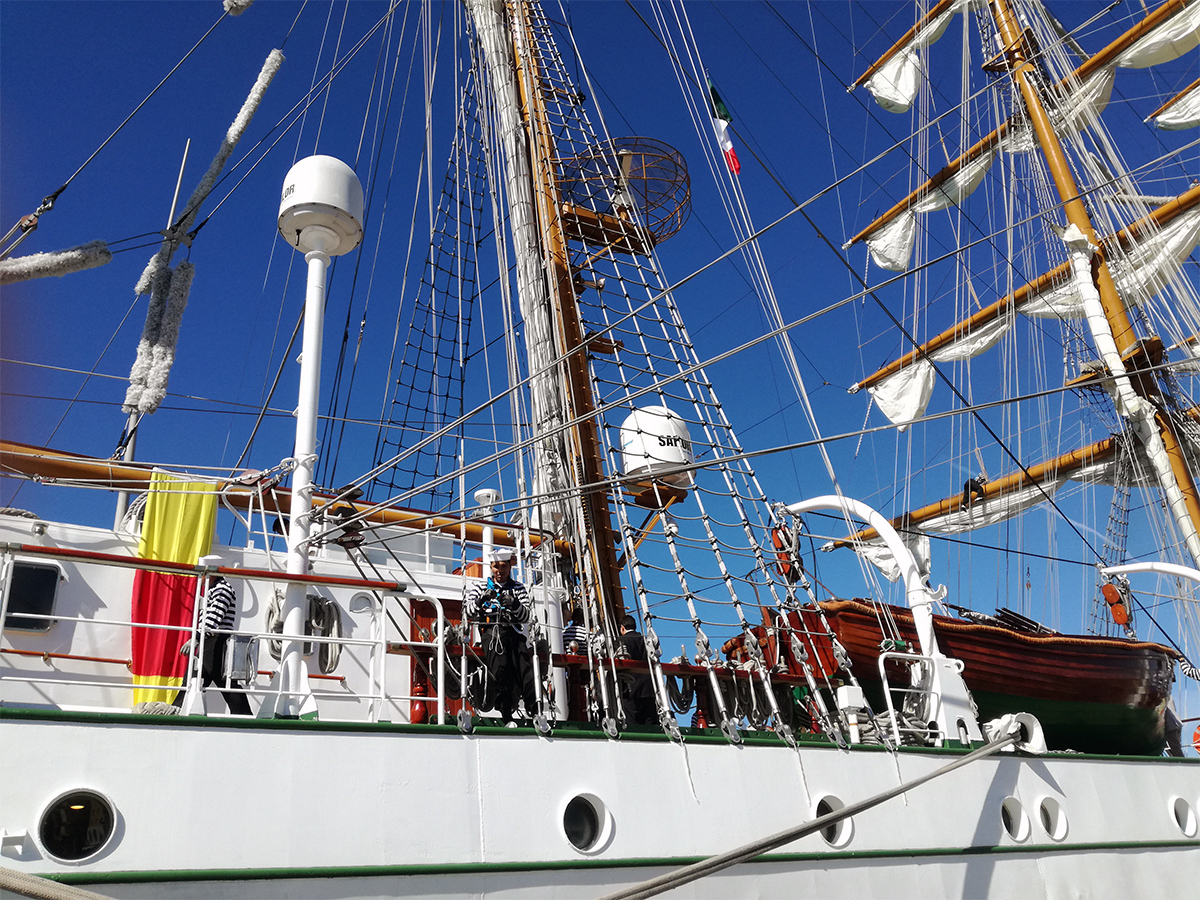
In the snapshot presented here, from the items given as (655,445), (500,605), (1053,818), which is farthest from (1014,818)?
(500,605)

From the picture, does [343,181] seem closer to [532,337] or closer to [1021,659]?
[532,337]

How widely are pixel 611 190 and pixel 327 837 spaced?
405 inches

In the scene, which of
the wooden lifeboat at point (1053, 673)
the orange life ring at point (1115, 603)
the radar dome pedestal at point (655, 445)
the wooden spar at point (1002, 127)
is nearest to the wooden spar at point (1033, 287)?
the wooden spar at point (1002, 127)

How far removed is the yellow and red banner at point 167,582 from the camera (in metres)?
6.82

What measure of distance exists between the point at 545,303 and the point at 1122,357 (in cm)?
1308

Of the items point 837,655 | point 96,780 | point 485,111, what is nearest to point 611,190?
point 485,111

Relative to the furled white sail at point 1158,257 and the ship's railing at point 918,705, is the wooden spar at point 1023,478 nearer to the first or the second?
the furled white sail at point 1158,257

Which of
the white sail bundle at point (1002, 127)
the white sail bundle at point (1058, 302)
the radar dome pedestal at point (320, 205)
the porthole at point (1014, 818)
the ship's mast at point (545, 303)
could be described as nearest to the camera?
the radar dome pedestal at point (320, 205)

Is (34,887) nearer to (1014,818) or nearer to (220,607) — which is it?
(220,607)

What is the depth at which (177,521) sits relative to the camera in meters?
8.09

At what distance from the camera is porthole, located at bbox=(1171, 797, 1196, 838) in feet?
32.8

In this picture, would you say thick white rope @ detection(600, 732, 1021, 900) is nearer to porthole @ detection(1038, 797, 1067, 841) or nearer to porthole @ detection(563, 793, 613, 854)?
porthole @ detection(563, 793, 613, 854)

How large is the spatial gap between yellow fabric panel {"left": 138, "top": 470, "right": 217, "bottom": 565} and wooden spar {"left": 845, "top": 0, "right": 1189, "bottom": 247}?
20.6 meters

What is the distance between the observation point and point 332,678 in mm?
7035
